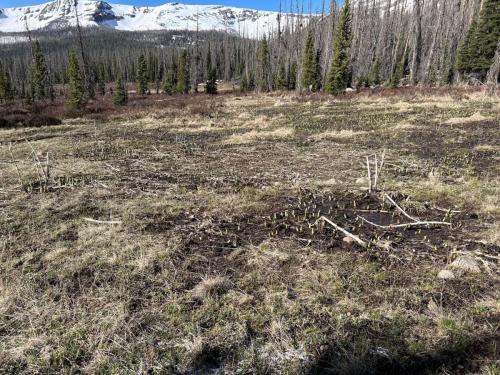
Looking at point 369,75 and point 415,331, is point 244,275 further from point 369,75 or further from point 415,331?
point 369,75

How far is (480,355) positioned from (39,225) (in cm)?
635

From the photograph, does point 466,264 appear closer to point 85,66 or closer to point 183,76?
point 85,66

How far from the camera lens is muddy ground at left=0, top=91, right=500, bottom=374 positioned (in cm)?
319

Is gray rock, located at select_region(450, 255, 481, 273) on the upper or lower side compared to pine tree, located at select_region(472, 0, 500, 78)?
lower

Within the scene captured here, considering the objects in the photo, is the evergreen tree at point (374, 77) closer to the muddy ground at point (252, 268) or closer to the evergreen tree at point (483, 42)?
the evergreen tree at point (483, 42)

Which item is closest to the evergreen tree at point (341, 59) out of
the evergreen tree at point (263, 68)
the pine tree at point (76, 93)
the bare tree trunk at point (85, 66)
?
the pine tree at point (76, 93)

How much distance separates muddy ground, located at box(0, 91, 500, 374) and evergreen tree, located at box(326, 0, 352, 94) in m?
27.5

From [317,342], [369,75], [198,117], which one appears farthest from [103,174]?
[369,75]

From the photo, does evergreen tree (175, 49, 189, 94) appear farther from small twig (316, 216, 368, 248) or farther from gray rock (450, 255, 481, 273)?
gray rock (450, 255, 481, 273)

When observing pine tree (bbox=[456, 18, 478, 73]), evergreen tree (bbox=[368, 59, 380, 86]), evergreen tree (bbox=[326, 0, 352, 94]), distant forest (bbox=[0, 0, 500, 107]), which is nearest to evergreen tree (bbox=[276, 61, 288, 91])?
distant forest (bbox=[0, 0, 500, 107])

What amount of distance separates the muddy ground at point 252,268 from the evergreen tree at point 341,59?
1083 inches

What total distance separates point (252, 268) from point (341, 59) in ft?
118

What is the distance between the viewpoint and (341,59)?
36094 mm

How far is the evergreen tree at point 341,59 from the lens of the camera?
35.4 m
